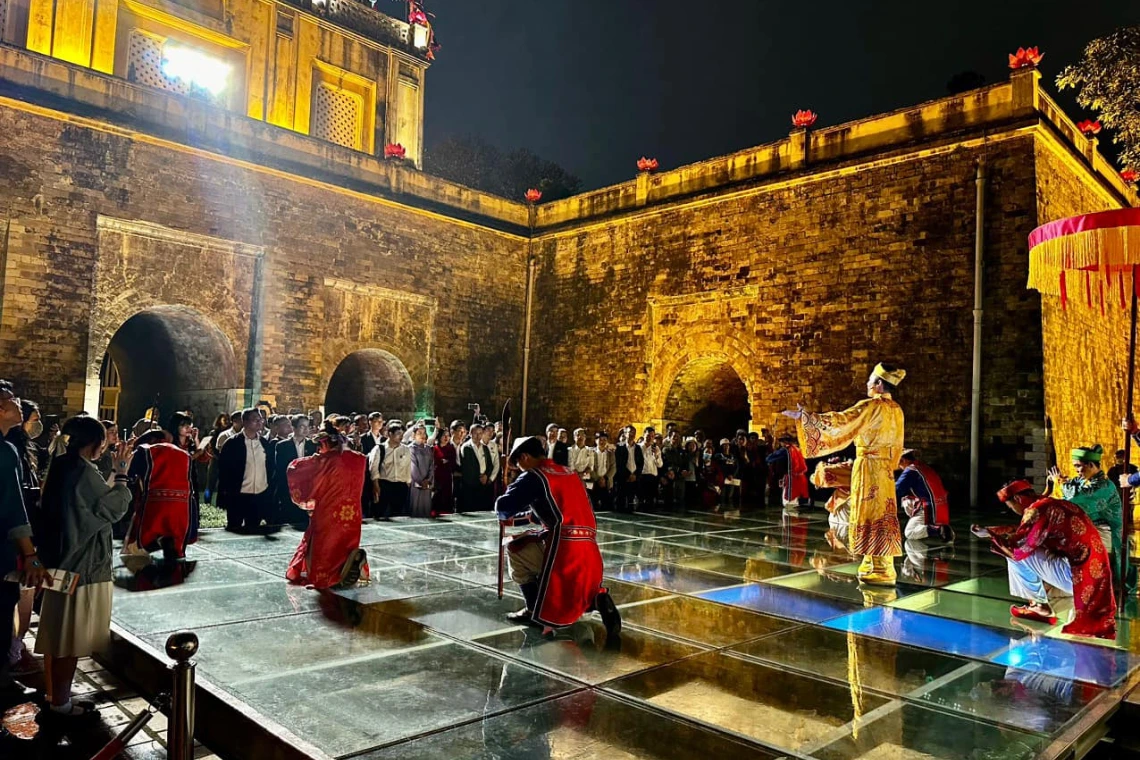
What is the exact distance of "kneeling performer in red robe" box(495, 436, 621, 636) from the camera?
4.58 m

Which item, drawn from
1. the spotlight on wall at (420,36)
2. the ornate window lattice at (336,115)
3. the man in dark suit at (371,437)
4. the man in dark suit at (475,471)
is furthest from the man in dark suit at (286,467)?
the spotlight on wall at (420,36)

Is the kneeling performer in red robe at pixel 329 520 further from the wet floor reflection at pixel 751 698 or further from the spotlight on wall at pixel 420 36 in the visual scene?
the spotlight on wall at pixel 420 36

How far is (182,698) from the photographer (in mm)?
2441

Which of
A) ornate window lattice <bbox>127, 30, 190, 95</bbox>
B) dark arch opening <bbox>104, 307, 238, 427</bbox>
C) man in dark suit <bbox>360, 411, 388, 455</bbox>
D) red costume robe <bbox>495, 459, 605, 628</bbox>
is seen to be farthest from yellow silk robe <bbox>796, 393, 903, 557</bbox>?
ornate window lattice <bbox>127, 30, 190, 95</bbox>

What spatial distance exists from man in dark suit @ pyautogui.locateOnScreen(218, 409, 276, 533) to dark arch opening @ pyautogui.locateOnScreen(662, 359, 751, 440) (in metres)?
9.78

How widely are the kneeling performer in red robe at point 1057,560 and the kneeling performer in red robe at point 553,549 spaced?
2707 mm

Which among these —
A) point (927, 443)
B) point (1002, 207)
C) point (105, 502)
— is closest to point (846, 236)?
point (1002, 207)

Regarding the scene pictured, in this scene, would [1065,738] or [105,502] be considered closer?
[1065,738]

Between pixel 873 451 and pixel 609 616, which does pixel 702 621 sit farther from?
pixel 873 451

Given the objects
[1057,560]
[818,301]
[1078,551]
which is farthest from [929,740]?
[818,301]

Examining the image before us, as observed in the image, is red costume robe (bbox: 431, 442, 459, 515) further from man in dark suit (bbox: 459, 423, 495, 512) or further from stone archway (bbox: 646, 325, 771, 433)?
stone archway (bbox: 646, 325, 771, 433)

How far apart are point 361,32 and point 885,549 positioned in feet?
62.6

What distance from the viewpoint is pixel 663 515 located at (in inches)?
432

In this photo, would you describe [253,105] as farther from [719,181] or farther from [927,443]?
[927,443]
